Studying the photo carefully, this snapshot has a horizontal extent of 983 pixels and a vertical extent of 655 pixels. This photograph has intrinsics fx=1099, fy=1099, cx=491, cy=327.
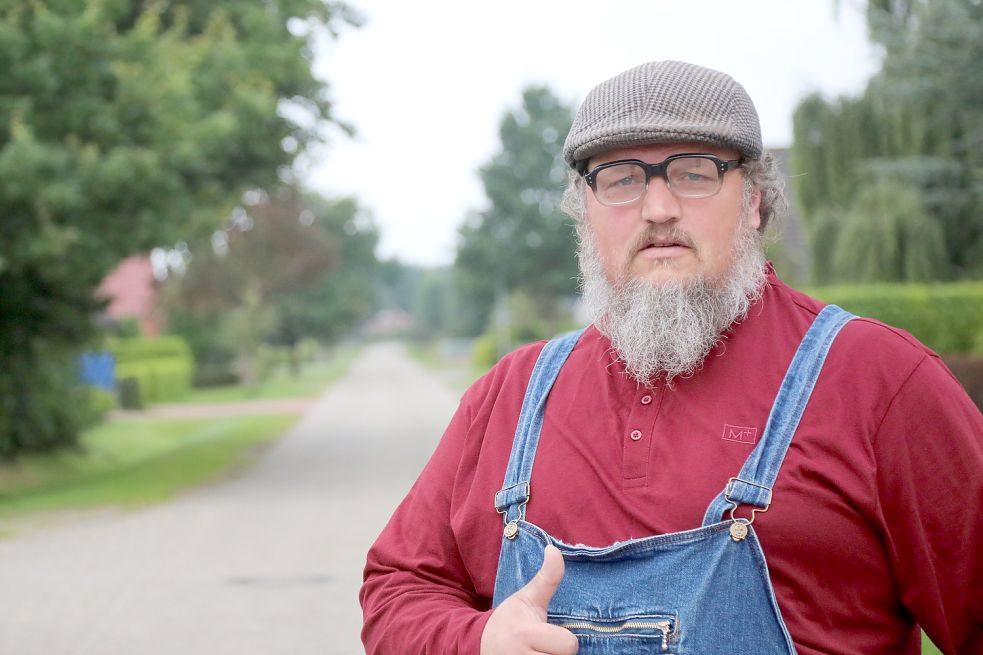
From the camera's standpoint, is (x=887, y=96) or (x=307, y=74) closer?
(x=887, y=96)

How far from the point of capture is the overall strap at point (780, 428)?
1.69m

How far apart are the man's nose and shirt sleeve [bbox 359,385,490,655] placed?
53 centimetres

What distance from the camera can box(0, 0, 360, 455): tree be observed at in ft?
35.3

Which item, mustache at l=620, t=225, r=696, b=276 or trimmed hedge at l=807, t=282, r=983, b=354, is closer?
mustache at l=620, t=225, r=696, b=276

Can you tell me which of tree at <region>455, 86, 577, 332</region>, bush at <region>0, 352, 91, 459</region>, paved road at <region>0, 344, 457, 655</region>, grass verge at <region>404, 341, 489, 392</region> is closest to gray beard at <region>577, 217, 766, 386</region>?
paved road at <region>0, 344, 457, 655</region>

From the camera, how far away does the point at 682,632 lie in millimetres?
1708

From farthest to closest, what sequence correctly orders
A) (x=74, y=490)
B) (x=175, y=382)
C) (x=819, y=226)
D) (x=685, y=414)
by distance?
(x=175, y=382) → (x=819, y=226) → (x=74, y=490) → (x=685, y=414)

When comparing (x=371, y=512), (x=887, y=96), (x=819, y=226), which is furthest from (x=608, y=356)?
(x=819, y=226)

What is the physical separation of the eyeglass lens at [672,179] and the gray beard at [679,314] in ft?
0.44

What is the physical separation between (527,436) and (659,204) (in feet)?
1.53

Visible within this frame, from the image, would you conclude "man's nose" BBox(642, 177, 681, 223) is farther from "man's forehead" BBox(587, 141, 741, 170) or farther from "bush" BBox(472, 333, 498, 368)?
"bush" BBox(472, 333, 498, 368)

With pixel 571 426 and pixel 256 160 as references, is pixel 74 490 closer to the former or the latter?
pixel 256 160

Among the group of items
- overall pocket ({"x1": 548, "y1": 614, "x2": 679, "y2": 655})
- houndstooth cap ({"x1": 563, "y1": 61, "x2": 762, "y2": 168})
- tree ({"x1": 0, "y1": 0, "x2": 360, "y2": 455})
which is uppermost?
tree ({"x1": 0, "y1": 0, "x2": 360, "y2": 455})

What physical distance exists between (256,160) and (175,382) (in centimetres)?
1958
